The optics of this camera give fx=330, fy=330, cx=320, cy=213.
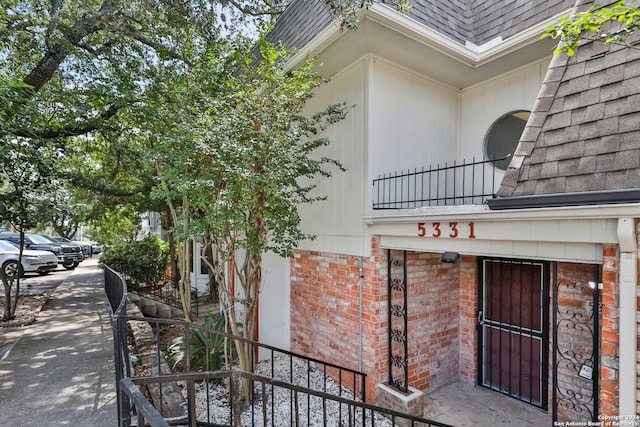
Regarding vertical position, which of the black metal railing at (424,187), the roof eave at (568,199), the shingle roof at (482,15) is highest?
the shingle roof at (482,15)

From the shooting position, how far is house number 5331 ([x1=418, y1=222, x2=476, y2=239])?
326 cm

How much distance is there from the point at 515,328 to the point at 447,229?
8.24 feet

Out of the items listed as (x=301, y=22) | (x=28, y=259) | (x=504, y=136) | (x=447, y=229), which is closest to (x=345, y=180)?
(x=447, y=229)

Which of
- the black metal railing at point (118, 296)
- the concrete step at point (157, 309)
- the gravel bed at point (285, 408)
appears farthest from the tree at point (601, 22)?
the concrete step at point (157, 309)

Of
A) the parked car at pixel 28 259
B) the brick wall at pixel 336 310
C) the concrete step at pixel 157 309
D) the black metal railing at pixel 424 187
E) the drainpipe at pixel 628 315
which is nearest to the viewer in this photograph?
the drainpipe at pixel 628 315

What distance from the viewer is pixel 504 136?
17.0 ft

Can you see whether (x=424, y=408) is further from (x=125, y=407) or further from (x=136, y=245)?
(x=136, y=245)

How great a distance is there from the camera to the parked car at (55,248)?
14.2 m

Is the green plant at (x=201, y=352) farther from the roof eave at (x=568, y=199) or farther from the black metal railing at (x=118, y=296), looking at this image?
the roof eave at (x=568, y=199)

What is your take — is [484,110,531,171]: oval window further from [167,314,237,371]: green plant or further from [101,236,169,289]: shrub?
[101,236,169,289]: shrub

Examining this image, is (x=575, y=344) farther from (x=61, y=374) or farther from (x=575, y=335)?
(x=61, y=374)

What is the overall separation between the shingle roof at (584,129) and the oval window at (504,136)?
86.8 inches

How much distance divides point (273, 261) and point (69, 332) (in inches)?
142

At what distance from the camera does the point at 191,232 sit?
426cm
